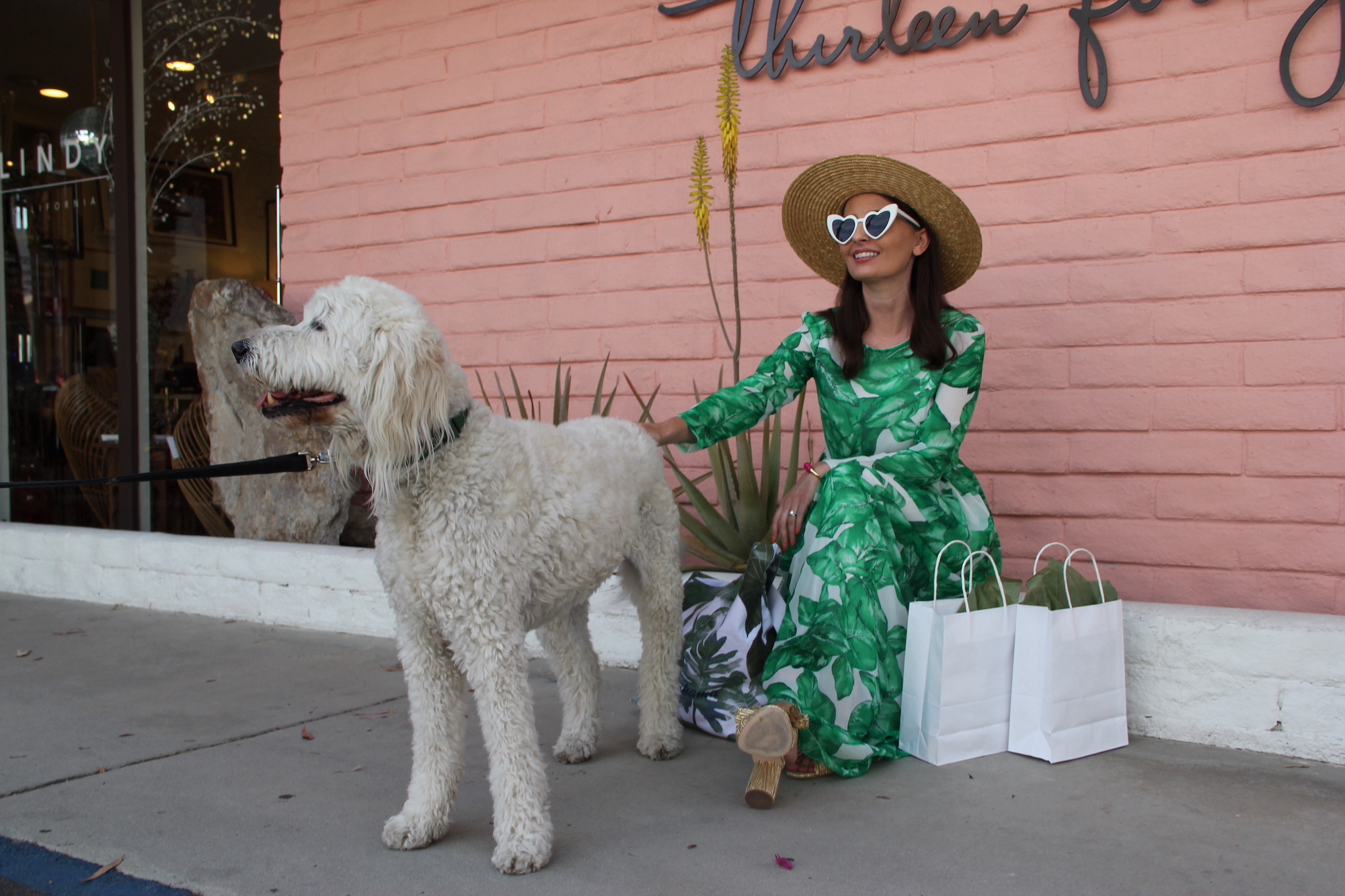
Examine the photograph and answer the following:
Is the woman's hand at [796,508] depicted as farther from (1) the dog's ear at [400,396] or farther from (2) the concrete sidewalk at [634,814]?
(1) the dog's ear at [400,396]

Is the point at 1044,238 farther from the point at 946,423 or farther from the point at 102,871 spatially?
the point at 102,871

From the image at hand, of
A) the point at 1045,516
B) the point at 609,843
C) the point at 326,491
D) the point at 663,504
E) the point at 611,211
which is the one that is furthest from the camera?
the point at 326,491

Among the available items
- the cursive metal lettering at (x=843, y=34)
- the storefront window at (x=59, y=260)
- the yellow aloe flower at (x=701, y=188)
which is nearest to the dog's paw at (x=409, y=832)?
the yellow aloe flower at (x=701, y=188)

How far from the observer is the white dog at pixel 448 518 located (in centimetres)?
234

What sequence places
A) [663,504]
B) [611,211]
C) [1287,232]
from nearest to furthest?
[663,504]
[1287,232]
[611,211]

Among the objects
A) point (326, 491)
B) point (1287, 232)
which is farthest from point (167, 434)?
point (1287, 232)

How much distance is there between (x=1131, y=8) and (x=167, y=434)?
20.2 feet

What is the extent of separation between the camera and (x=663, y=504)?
3.23 meters

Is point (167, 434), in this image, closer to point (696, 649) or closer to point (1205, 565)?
point (696, 649)

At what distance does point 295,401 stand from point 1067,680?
232 centimetres

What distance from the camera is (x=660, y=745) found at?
3.29 metres

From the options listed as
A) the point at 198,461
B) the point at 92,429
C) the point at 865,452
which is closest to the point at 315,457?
the point at 865,452

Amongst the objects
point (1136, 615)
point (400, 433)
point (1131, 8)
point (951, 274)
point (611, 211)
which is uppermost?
point (1131, 8)

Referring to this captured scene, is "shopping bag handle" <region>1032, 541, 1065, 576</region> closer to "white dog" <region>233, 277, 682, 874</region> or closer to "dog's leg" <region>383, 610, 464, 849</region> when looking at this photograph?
"white dog" <region>233, 277, 682, 874</region>
